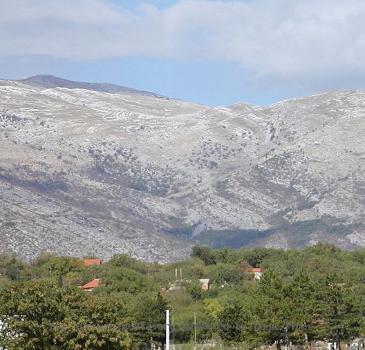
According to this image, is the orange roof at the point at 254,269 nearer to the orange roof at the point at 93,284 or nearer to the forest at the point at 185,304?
the forest at the point at 185,304

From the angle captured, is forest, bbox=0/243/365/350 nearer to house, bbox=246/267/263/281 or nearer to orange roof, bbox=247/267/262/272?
orange roof, bbox=247/267/262/272

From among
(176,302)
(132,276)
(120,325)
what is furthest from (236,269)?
(120,325)

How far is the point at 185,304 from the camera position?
13238 cm

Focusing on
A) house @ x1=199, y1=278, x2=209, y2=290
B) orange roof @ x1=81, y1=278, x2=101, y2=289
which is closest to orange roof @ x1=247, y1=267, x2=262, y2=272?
house @ x1=199, y1=278, x2=209, y2=290

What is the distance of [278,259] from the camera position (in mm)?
176000

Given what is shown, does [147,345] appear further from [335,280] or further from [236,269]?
[236,269]

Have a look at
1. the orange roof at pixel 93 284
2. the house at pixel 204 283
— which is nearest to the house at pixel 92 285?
the orange roof at pixel 93 284

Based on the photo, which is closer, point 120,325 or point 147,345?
point 120,325

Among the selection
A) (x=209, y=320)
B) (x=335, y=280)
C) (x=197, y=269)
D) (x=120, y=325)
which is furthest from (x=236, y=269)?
(x=120, y=325)

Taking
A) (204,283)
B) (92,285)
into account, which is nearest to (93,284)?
(92,285)

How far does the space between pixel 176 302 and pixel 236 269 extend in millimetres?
33291

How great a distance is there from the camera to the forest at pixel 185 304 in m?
65.1

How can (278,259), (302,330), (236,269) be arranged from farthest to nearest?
(278,259)
(236,269)
(302,330)

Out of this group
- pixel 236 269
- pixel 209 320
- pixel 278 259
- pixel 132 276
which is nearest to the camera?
pixel 209 320
